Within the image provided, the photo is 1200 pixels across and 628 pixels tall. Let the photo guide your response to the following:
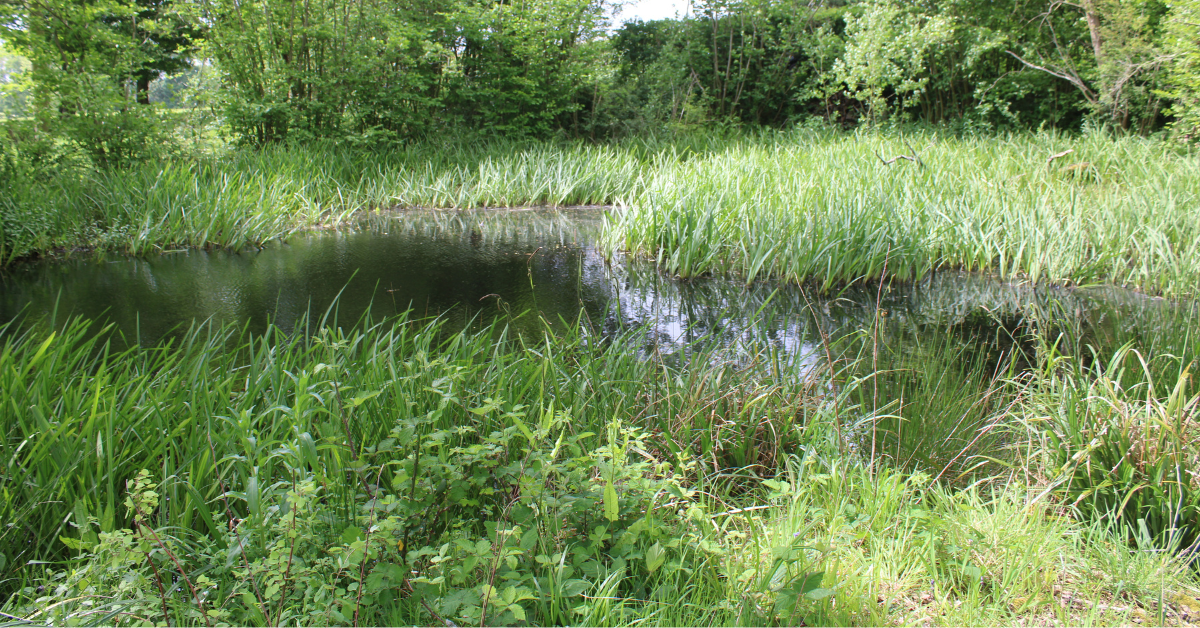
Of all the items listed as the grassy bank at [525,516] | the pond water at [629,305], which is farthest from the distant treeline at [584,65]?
the grassy bank at [525,516]

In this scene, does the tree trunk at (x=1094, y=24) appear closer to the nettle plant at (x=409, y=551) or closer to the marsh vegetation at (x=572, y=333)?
the marsh vegetation at (x=572, y=333)

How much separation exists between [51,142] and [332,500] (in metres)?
6.27

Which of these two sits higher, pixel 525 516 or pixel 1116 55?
pixel 1116 55

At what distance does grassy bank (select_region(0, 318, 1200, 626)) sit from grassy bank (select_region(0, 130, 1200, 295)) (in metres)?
1.82

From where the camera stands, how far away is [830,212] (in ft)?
15.9

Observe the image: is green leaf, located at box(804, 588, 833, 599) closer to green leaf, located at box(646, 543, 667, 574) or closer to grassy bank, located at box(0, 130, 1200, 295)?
green leaf, located at box(646, 543, 667, 574)

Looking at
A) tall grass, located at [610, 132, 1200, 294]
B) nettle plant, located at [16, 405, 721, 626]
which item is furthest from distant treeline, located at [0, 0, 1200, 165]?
nettle plant, located at [16, 405, 721, 626]

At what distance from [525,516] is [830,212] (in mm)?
3971

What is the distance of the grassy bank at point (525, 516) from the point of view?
136 cm

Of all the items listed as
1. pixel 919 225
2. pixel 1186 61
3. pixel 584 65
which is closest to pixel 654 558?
pixel 919 225

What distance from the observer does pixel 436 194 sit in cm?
820

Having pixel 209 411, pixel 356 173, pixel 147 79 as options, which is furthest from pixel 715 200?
pixel 147 79

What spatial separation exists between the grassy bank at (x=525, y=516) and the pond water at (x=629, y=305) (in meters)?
0.53

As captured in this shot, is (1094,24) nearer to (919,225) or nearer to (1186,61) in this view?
(1186,61)
